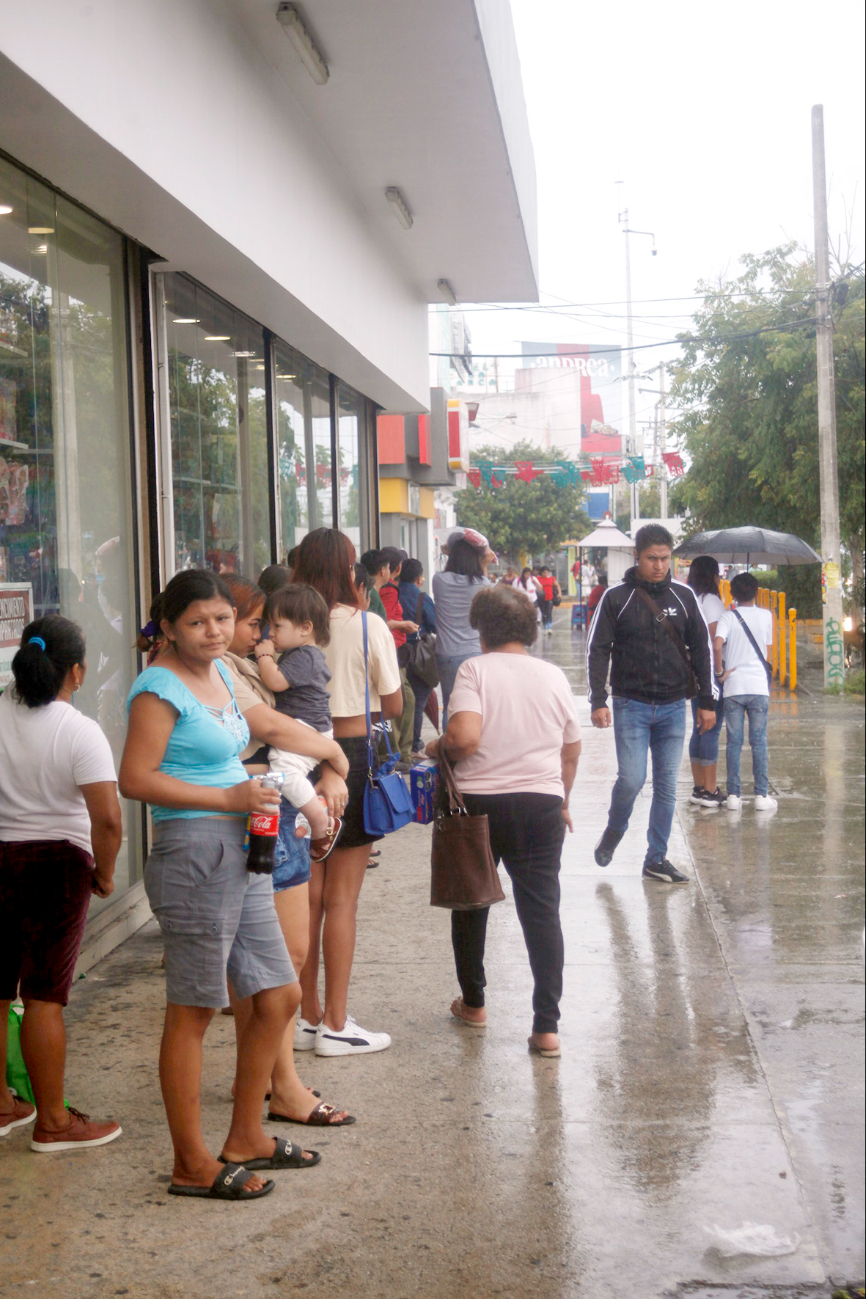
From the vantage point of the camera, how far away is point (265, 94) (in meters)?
6.88

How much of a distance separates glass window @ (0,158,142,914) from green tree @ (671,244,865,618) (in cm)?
271

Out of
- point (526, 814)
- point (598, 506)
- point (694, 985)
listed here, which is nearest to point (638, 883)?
point (694, 985)

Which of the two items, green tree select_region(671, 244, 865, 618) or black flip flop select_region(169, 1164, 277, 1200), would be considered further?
black flip flop select_region(169, 1164, 277, 1200)

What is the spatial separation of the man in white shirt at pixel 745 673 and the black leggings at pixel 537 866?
4529 millimetres

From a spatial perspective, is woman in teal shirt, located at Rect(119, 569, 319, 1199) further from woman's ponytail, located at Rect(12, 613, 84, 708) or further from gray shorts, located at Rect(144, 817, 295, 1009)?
woman's ponytail, located at Rect(12, 613, 84, 708)

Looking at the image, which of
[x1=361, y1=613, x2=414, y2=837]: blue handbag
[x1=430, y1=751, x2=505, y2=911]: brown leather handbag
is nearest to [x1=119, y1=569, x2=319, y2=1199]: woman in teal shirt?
[x1=361, y1=613, x2=414, y2=837]: blue handbag

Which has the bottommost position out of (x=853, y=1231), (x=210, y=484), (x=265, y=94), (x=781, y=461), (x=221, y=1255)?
(x=221, y=1255)

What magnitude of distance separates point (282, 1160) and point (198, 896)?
0.92 metres

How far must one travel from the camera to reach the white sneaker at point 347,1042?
183 inches

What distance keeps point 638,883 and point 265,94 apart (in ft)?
15.8

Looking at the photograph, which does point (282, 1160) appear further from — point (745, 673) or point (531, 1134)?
point (745, 673)

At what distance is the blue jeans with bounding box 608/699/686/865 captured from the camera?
22.6 feet

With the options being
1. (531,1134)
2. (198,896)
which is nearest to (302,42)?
(198,896)

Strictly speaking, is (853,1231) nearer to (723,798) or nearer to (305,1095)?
(305,1095)
